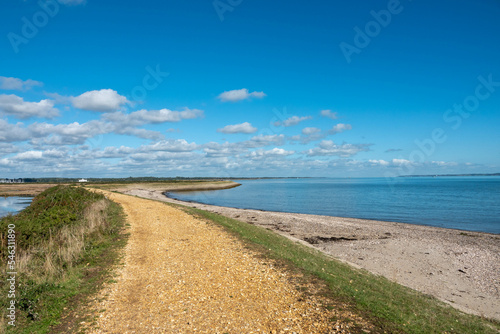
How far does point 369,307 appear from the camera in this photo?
812 cm

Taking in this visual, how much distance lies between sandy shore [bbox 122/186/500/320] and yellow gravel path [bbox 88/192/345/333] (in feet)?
29.5

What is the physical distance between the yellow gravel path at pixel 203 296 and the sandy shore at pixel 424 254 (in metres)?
8.99

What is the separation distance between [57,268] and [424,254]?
2468 centimetres

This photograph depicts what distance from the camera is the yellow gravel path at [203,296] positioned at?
7.06 metres

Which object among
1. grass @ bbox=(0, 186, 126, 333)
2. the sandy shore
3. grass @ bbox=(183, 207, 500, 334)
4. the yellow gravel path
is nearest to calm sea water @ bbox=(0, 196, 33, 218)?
grass @ bbox=(0, 186, 126, 333)

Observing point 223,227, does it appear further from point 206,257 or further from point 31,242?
point 31,242

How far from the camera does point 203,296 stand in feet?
28.3

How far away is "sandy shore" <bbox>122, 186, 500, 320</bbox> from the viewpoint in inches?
604

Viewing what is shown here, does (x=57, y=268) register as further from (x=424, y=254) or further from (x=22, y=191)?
(x=22, y=191)

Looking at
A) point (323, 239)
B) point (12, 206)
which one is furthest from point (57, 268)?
point (12, 206)

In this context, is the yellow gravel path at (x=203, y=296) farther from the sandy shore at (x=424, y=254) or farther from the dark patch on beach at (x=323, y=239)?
the dark patch on beach at (x=323, y=239)

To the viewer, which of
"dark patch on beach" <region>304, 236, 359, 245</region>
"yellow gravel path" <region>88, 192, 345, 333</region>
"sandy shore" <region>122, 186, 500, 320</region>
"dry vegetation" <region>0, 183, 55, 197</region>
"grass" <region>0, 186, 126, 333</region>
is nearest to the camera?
"yellow gravel path" <region>88, 192, 345, 333</region>

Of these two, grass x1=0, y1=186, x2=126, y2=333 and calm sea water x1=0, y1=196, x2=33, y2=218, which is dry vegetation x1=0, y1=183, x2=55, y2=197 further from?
grass x1=0, y1=186, x2=126, y2=333

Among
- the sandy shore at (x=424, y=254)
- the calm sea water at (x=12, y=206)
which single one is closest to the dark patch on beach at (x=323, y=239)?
the sandy shore at (x=424, y=254)
